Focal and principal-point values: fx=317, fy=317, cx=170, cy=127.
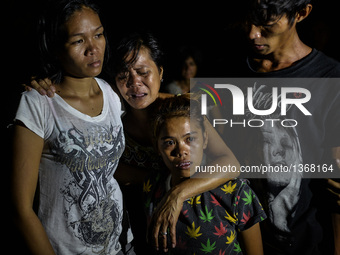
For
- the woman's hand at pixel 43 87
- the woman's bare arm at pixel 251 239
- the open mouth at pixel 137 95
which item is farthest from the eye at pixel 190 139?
the woman's hand at pixel 43 87

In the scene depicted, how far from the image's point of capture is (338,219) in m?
1.52

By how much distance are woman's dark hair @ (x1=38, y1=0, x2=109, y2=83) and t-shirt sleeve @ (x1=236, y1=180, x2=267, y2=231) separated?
98 cm

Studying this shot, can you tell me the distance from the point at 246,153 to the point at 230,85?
0.37 meters

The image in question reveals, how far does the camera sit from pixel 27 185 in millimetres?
1191

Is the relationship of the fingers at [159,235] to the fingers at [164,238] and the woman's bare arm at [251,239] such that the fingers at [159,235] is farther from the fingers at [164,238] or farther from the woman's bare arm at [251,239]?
the woman's bare arm at [251,239]

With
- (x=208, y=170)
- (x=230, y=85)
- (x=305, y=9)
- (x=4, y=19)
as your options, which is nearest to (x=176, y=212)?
(x=208, y=170)

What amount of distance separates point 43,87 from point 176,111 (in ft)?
1.94

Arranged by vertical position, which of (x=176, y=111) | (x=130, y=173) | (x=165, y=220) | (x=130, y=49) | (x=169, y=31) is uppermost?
(x=169, y=31)

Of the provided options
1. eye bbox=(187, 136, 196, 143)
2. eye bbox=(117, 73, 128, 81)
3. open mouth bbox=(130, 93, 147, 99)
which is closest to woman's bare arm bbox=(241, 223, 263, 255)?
eye bbox=(187, 136, 196, 143)

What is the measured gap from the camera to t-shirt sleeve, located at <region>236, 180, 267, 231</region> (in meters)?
1.38

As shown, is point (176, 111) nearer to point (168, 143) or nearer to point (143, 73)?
point (168, 143)

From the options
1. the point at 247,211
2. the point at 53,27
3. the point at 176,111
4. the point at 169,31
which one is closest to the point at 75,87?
the point at 53,27

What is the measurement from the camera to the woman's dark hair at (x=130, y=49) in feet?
5.20

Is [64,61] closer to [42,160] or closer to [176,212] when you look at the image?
[42,160]
